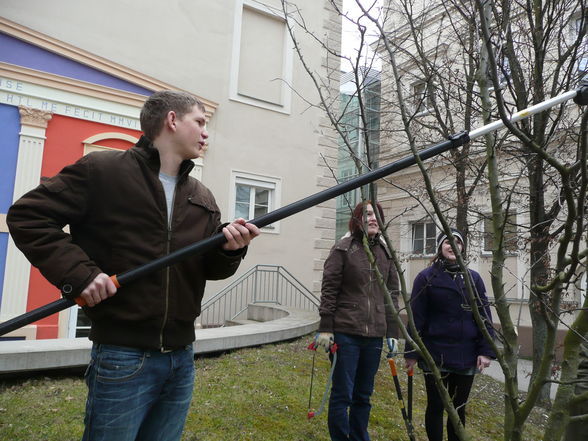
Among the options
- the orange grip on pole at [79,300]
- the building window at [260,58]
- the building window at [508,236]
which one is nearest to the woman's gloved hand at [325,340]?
the building window at [508,236]

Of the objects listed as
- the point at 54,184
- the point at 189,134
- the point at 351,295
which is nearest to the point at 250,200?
the point at 351,295

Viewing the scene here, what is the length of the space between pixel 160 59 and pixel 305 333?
605cm

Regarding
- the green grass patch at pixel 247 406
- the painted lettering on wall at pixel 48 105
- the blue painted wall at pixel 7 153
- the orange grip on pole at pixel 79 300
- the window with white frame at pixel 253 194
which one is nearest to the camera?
the orange grip on pole at pixel 79 300

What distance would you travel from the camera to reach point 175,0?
956cm

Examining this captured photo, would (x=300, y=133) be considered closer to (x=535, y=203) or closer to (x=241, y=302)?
(x=241, y=302)

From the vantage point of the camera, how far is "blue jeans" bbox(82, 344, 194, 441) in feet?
5.34

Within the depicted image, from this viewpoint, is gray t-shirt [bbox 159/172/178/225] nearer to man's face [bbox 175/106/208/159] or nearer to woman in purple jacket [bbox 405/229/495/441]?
man's face [bbox 175/106/208/159]

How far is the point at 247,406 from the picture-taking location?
4.31 m

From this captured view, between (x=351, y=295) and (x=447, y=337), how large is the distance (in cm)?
76

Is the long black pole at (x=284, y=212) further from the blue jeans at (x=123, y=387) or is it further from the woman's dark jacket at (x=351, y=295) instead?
the woman's dark jacket at (x=351, y=295)

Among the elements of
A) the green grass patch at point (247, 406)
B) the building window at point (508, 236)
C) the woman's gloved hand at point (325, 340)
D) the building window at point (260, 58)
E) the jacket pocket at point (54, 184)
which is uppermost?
the building window at point (260, 58)

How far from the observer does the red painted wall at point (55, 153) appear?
764 cm

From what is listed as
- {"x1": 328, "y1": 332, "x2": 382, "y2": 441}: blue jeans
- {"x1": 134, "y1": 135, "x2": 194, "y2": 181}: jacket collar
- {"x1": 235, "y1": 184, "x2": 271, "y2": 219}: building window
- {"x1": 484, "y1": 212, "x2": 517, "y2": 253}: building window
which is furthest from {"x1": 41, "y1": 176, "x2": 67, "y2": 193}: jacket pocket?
{"x1": 235, "y1": 184, "x2": 271, "y2": 219}: building window

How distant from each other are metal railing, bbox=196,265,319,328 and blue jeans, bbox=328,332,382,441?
615 centimetres
